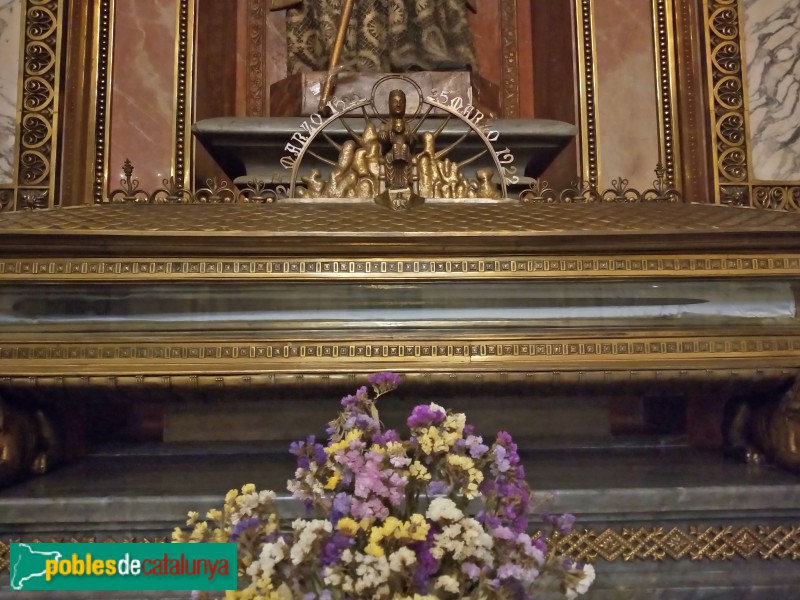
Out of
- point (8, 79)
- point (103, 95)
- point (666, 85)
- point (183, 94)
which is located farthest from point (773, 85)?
point (8, 79)

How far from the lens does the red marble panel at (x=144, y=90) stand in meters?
2.16

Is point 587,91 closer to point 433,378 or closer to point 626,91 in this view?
point 626,91

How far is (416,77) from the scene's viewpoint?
213 centimetres

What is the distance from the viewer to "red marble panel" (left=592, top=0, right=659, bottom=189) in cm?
223

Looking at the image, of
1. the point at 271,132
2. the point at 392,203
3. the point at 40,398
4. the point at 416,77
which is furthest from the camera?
the point at 416,77

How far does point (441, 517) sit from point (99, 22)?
2.08 metres

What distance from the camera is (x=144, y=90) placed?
7.24 feet

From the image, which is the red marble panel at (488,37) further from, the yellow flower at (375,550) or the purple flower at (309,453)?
the yellow flower at (375,550)

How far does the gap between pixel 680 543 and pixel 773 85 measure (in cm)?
156

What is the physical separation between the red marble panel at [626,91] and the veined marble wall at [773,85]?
276 mm

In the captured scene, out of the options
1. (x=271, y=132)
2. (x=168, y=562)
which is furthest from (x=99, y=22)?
(x=168, y=562)

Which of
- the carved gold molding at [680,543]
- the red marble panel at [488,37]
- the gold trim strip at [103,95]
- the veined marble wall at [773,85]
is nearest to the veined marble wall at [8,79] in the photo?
the gold trim strip at [103,95]

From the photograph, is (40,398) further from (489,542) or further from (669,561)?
(669,561)
